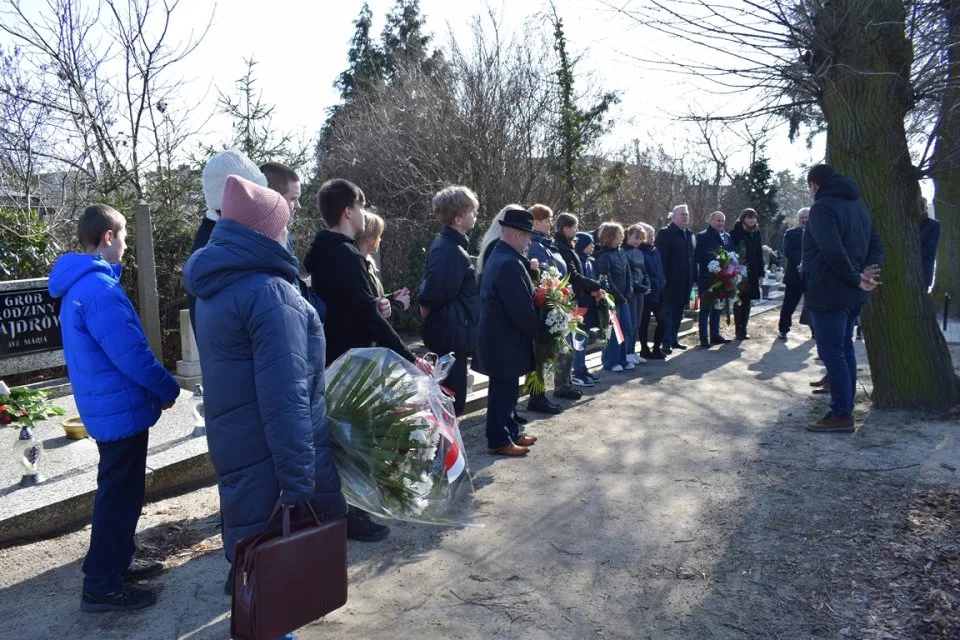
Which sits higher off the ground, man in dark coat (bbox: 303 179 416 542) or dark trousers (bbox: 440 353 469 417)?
man in dark coat (bbox: 303 179 416 542)

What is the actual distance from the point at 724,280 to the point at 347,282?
25.1ft

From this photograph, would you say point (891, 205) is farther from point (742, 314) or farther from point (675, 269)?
point (742, 314)

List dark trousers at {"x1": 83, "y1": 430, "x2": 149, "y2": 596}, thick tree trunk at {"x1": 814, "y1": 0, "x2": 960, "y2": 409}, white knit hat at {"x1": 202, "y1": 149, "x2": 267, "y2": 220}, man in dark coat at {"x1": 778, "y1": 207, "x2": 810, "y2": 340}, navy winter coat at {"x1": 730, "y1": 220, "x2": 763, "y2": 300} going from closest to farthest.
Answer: dark trousers at {"x1": 83, "y1": 430, "x2": 149, "y2": 596}, white knit hat at {"x1": 202, "y1": 149, "x2": 267, "y2": 220}, thick tree trunk at {"x1": 814, "y1": 0, "x2": 960, "y2": 409}, man in dark coat at {"x1": 778, "y1": 207, "x2": 810, "y2": 340}, navy winter coat at {"x1": 730, "y1": 220, "x2": 763, "y2": 300}

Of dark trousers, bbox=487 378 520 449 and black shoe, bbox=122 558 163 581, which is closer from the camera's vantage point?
black shoe, bbox=122 558 163 581

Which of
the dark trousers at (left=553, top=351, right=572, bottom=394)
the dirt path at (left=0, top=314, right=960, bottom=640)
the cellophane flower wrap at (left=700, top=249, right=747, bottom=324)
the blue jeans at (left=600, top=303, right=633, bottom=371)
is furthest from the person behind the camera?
the cellophane flower wrap at (left=700, top=249, right=747, bottom=324)

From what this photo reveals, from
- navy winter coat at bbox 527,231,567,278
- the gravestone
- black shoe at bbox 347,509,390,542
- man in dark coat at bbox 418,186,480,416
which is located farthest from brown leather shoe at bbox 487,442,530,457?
the gravestone

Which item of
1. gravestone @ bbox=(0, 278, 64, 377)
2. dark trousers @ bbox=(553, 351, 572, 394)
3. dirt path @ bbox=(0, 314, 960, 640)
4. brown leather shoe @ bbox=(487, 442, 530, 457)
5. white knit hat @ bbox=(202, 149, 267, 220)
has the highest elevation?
white knit hat @ bbox=(202, 149, 267, 220)

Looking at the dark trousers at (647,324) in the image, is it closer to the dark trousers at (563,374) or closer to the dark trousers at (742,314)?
the dark trousers at (742,314)

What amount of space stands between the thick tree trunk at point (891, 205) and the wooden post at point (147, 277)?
262 inches

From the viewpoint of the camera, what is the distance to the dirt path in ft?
10.6

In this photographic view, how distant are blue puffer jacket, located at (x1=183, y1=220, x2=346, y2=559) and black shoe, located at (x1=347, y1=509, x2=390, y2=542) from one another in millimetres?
1486

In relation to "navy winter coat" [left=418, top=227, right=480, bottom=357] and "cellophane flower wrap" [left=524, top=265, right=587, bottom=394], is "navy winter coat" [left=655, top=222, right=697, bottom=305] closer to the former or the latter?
"cellophane flower wrap" [left=524, top=265, right=587, bottom=394]

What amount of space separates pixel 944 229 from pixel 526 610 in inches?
543

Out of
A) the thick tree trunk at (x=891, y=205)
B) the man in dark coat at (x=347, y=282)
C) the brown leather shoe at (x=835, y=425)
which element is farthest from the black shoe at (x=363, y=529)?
the thick tree trunk at (x=891, y=205)
